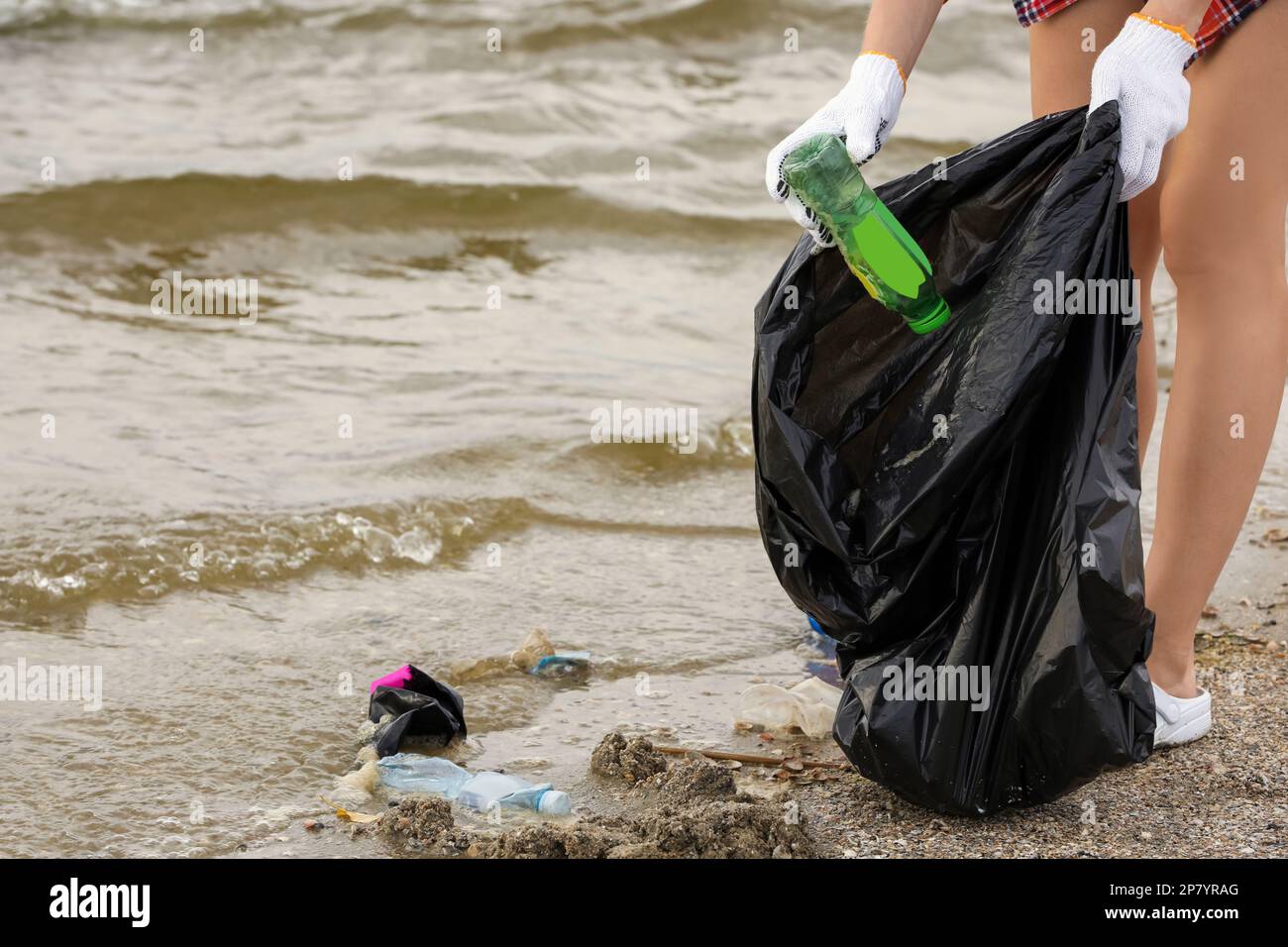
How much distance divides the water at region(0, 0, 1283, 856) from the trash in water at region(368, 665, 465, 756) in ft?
0.25

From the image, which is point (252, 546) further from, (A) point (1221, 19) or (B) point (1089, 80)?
(A) point (1221, 19)

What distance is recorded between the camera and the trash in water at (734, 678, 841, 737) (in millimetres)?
2439

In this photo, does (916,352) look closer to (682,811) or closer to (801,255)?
(801,255)

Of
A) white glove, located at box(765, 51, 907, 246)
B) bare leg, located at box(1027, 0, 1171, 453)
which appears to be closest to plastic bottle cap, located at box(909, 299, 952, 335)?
white glove, located at box(765, 51, 907, 246)

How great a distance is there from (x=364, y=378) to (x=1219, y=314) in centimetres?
301

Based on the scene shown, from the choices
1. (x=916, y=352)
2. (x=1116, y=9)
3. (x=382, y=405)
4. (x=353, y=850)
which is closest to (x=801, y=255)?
(x=916, y=352)

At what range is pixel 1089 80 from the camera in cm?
218

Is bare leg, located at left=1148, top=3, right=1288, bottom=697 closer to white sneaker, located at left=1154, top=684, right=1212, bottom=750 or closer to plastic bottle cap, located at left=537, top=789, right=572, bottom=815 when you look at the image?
white sneaker, located at left=1154, top=684, right=1212, bottom=750

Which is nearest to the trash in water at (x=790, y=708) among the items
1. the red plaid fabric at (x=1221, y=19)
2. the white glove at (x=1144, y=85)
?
the white glove at (x=1144, y=85)

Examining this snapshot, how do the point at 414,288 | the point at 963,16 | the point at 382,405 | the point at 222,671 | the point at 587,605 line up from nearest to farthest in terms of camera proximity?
the point at 222,671 → the point at 587,605 → the point at 382,405 → the point at 414,288 → the point at 963,16

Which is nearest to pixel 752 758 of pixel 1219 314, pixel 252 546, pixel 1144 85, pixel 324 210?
pixel 1219 314

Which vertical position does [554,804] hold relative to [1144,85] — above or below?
below

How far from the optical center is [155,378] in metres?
4.36

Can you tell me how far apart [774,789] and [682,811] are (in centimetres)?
25
